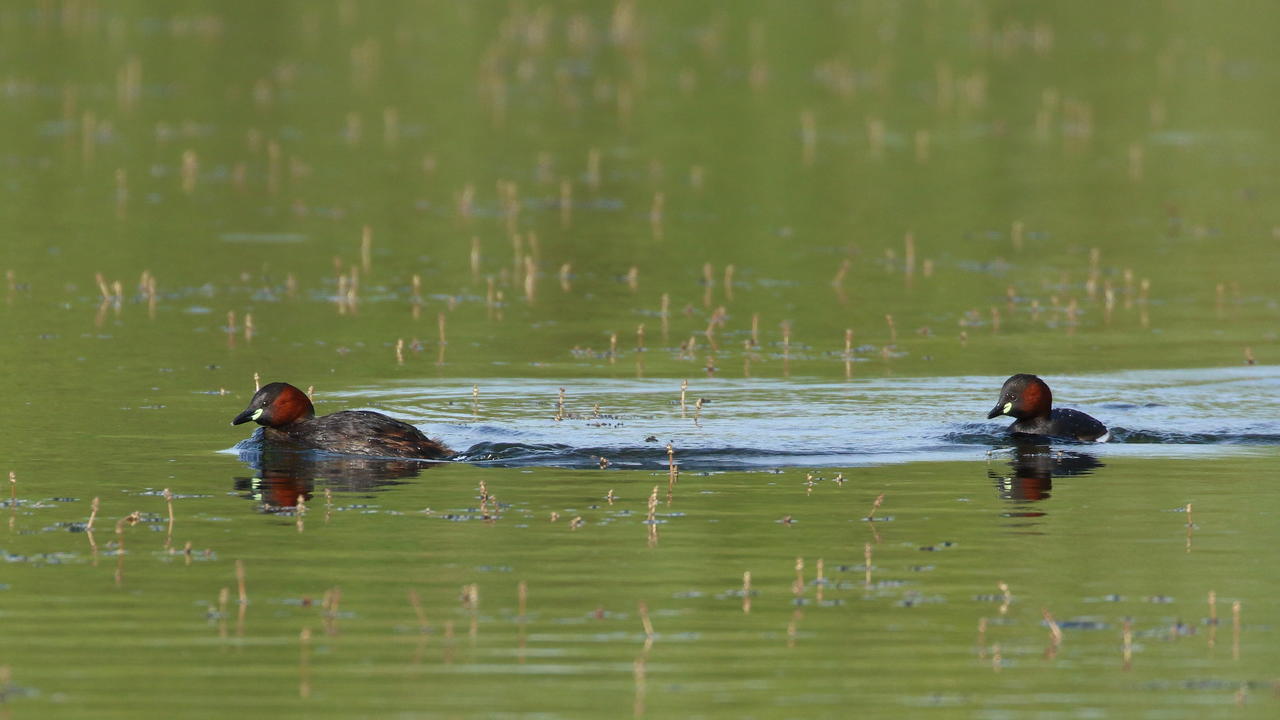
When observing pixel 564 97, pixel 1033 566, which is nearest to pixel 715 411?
pixel 1033 566

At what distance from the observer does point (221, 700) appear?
9695mm

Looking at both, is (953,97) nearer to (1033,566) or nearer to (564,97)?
(564,97)

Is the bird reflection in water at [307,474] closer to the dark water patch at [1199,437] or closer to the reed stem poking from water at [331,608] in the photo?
the reed stem poking from water at [331,608]

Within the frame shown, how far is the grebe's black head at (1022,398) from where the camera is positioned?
1723 centimetres

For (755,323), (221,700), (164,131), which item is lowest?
(221,700)

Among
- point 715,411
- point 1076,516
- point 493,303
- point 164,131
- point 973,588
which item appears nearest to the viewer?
point 973,588

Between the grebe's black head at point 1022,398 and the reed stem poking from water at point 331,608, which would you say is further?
the grebe's black head at point 1022,398

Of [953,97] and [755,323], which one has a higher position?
[953,97]

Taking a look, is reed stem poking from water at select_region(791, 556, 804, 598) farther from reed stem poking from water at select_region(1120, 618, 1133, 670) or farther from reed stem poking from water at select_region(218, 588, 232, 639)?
reed stem poking from water at select_region(218, 588, 232, 639)

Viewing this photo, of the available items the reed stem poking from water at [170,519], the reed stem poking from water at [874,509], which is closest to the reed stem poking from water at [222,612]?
the reed stem poking from water at [170,519]

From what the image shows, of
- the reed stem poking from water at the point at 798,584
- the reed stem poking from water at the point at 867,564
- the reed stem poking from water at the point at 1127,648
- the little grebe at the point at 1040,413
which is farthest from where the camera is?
the little grebe at the point at 1040,413

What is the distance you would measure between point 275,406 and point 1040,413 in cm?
571

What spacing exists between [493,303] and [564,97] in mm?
20407

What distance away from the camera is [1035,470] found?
52.5ft
